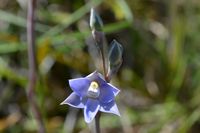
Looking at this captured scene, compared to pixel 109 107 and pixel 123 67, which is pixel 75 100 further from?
pixel 123 67

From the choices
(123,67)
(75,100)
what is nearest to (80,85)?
(75,100)

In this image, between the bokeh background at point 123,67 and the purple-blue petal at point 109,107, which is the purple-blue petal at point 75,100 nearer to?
the purple-blue petal at point 109,107

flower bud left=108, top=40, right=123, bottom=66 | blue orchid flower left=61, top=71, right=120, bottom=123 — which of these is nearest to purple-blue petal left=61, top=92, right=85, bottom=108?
blue orchid flower left=61, top=71, right=120, bottom=123

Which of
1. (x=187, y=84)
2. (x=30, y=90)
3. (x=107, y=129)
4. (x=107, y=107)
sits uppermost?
(x=107, y=107)

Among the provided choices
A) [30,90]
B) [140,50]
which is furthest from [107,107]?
[140,50]

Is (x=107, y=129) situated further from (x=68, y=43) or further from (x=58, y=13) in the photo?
(x=58, y=13)

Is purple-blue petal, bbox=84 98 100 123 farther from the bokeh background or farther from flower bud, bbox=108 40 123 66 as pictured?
the bokeh background

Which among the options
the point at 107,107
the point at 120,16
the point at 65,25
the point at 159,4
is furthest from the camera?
the point at 159,4

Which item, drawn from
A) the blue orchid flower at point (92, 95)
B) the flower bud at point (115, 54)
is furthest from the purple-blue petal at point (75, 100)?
the flower bud at point (115, 54)
